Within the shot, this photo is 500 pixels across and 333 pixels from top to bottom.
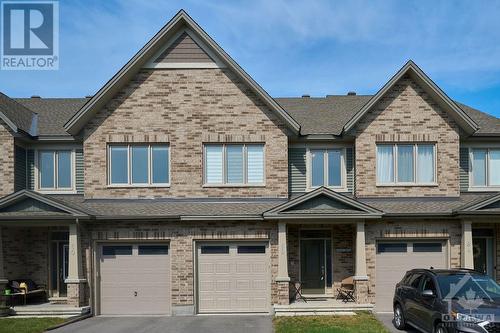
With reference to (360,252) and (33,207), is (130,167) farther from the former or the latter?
(360,252)

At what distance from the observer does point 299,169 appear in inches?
703

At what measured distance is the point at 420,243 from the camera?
Result: 16609 millimetres

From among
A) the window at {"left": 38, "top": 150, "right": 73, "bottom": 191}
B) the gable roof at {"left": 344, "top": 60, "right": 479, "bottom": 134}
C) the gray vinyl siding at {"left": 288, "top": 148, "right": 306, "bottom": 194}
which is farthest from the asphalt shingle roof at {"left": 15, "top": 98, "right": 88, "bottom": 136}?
the gable roof at {"left": 344, "top": 60, "right": 479, "bottom": 134}

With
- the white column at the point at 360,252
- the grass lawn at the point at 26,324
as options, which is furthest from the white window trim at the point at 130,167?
the white column at the point at 360,252

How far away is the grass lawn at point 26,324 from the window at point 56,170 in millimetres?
4972

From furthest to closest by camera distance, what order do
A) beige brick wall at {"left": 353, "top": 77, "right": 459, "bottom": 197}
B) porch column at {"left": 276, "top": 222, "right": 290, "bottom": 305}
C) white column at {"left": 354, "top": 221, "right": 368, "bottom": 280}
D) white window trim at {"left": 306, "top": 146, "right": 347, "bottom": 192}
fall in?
1. white window trim at {"left": 306, "top": 146, "right": 347, "bottom": 192}
2. beige brick wall at {"left": 353, "top": 77, "right": 459, "bottom": 197}
3. white column at {"left": 354, "top": 221, "right": 368, "bottom": 280}
4. porch column at {"left": 276, "top": 222, "right": 290, "bottom": 305}

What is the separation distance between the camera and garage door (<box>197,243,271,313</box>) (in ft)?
53.4

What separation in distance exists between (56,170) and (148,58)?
5454 millimetres

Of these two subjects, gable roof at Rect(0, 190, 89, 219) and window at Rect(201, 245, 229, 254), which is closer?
gable roof at Rect(0, 190, 89, 219)

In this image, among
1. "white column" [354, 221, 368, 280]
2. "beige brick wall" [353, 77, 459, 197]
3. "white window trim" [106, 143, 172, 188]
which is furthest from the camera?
"beige brick wall" [353, 77, 459, 197]

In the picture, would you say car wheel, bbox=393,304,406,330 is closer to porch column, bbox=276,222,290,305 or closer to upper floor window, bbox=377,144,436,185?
porch column, bbox=276,222,290,305

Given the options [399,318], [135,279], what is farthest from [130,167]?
[399,318]

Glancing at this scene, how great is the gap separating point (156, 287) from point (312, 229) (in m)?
5.88

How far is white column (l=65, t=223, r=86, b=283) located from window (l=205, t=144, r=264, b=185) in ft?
15.3
